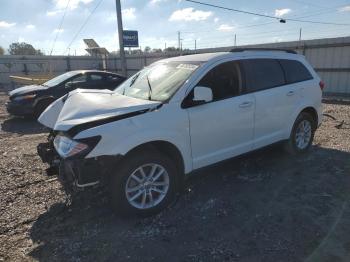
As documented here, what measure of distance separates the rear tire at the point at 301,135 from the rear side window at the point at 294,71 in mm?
644

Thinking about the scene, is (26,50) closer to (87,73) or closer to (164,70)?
(87,73)

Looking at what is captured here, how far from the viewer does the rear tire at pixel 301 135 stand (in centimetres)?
569

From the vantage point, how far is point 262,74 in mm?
5000

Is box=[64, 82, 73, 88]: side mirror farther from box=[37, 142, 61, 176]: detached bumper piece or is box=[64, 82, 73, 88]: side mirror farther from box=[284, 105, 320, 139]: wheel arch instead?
box=[284, 105, 320, 139]: wheel arch

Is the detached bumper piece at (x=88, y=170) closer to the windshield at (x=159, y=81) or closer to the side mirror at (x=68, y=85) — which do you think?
the windshield at (x=159, y=81)

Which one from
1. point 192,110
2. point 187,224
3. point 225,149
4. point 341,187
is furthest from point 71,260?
point 341,187

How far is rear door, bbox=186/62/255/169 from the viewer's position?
4.12 m

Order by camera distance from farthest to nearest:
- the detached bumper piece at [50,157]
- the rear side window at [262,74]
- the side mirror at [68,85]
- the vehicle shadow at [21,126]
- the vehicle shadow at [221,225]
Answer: the side mirror at [68,85], the vehicle shadow at [21,126], the rear side window at [262,74], the detached bumper piece at [50,157], the vehicle shadow at [221,225]

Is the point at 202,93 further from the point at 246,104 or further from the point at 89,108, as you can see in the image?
the point at 89,108

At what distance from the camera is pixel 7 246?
3.40 meters

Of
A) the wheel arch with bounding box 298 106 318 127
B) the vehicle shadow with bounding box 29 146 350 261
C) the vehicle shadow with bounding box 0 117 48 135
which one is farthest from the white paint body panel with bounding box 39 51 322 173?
the vehicle shadow with bounding box 0 117 48 135

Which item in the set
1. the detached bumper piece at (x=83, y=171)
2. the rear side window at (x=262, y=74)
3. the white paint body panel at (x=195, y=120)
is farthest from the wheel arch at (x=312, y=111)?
the detached bumper piece at (x=83, y=171)

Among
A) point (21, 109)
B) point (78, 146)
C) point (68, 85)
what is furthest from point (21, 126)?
point (78, 146)

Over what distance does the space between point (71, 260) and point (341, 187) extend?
144 inches
